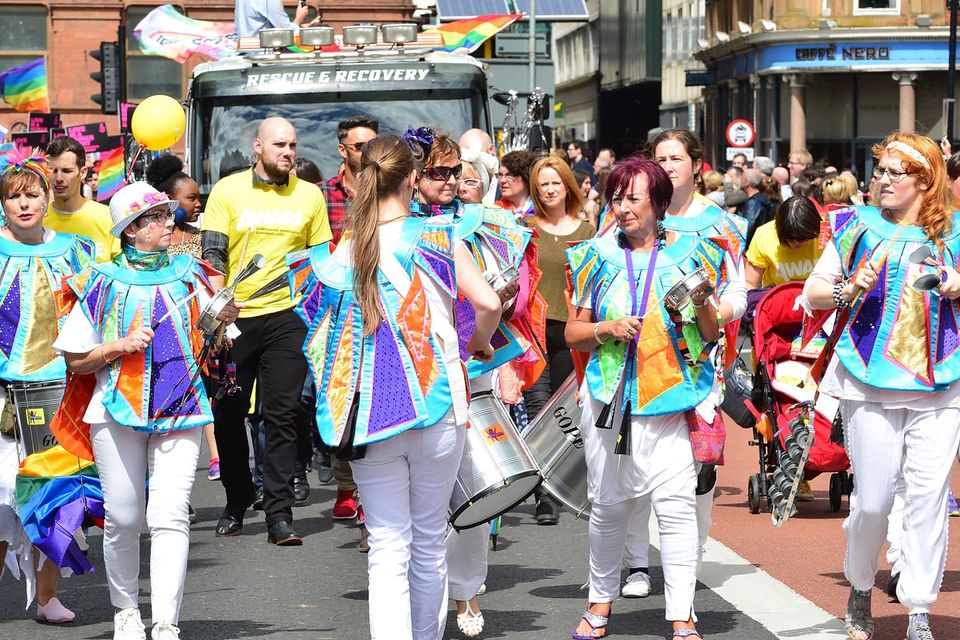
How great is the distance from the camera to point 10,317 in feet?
23.7

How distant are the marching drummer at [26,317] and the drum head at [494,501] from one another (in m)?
1.75

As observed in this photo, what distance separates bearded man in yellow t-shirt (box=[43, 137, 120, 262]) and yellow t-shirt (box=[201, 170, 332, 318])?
24.0 inches

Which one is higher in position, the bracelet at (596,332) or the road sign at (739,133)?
the bracelet at (596,332)

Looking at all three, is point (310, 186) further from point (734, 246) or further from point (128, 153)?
point (128, 153)

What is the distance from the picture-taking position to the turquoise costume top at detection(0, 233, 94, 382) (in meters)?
7.24

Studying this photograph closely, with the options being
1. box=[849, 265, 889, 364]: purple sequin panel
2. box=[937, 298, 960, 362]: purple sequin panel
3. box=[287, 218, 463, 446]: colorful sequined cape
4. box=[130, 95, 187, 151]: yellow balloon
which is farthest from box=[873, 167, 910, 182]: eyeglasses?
box=[130, 95, 187, 151]: yellow balloon

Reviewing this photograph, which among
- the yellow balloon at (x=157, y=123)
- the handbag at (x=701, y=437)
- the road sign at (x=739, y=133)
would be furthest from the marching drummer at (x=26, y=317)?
the road sign at (x=739, y=133)

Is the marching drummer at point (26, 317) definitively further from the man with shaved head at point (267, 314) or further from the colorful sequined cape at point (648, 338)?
the colorful sequined cape at point (648, 338)

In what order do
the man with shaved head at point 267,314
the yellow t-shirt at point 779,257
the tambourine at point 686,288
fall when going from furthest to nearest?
the yellow t-shirt at point 779,257 < the man with shaved head at point 267,314 < the tambourine at point 686,288

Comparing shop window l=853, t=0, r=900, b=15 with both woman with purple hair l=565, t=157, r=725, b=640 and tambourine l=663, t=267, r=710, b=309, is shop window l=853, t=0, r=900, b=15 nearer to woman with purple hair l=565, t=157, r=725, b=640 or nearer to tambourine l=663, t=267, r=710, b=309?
woman with purple hair l=565, t=157, r=725, b=640

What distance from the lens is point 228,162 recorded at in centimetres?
1321

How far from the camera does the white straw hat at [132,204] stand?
6.47 meters

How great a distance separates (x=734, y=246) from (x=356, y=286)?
2.02 meters

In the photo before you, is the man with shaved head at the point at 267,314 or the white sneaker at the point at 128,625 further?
the man with shaved head at the point at 267,314
